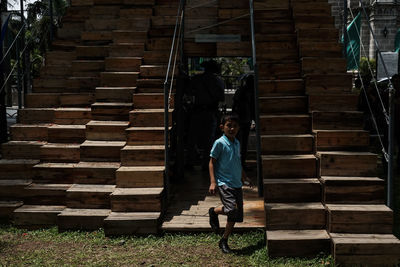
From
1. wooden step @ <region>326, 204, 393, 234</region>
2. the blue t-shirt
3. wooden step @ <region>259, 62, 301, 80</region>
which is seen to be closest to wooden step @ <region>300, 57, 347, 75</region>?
wooden step @ <region>259, 62, 301, 80</region>

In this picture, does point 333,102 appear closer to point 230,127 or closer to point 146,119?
point 230,127

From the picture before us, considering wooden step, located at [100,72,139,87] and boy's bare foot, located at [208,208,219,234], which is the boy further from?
wooden step, located at [100,72,139,87]

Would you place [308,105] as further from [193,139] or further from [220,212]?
[193,139]

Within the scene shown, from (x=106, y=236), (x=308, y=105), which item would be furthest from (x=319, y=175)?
(x=106, y=236)

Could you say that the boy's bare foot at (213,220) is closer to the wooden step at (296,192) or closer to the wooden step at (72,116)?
the wooden step at (296,192)

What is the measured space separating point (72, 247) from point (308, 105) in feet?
11.8

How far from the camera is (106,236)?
5.64 m

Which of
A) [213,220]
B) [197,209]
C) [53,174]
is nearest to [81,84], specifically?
[53,174]

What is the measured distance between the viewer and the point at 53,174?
668 centimetres

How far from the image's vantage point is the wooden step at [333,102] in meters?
6.31

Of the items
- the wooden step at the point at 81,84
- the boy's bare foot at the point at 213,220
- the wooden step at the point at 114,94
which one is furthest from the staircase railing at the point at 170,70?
the wooden step at the point at 81,84

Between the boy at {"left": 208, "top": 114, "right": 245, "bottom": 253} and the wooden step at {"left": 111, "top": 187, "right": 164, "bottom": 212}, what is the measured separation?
3.46 ft

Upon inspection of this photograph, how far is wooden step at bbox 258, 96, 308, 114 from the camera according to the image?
658 centimetres

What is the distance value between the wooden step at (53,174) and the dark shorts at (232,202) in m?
2.60
